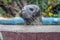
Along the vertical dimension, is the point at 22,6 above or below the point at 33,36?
below

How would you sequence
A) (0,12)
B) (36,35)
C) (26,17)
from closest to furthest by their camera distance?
(36,35), (26,17), (0,12)

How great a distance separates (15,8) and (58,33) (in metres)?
2.11

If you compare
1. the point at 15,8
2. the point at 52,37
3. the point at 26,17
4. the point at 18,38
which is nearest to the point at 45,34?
the point at 52,37

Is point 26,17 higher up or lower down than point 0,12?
higher up

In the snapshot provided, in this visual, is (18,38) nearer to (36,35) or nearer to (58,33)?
(36,35)

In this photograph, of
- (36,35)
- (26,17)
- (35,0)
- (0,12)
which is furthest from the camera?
(35,0)

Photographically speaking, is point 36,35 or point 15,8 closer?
point 36,35

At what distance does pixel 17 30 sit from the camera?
191 centimetres

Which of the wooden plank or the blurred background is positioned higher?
the wooden plank

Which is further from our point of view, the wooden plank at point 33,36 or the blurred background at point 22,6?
the blurred background at point 22,6

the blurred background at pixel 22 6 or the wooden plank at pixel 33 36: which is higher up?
the wooden plank at pixel 33 36

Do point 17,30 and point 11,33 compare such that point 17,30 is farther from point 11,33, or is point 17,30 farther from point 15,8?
point 15,8

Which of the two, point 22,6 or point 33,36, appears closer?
point 33,36

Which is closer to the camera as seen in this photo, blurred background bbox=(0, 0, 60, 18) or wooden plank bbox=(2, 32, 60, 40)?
wooden plank bbox=(2, 32, 60, 40)
